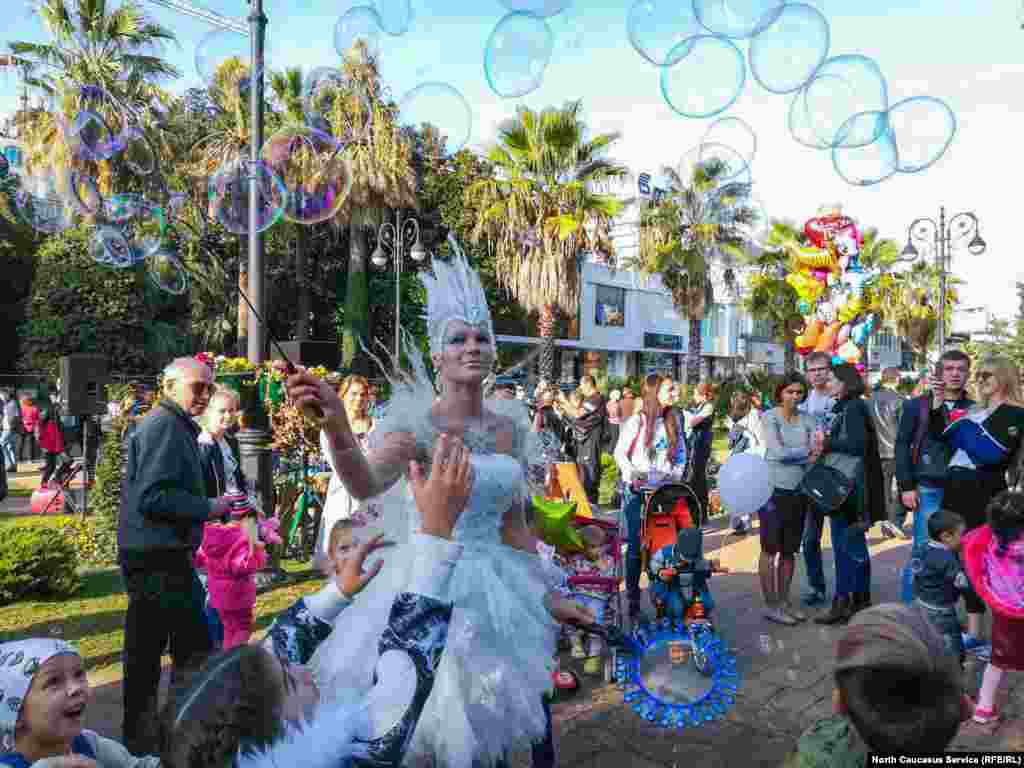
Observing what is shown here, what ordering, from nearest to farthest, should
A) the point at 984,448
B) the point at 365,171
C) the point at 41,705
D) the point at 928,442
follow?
the point at 41,705
the point at 984,448
the point at 928,442
the point at 365,171

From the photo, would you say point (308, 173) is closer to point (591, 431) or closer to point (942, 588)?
point (591, 431)

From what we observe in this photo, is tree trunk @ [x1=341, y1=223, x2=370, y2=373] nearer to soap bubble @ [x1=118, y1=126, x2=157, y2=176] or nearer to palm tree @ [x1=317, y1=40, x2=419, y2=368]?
palm tree @ [x1=317, y1=40, x2=419, y2=368]

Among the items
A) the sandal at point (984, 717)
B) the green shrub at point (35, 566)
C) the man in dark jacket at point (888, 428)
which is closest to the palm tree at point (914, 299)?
the man in dark jacket at point (888, 428)

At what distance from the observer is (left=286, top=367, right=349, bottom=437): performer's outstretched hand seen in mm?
2041

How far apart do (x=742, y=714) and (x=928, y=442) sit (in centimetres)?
243

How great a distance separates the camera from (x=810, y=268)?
49.0 ft

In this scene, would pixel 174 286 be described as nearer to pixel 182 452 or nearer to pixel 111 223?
pixel 111 223

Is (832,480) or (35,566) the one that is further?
(35,566)

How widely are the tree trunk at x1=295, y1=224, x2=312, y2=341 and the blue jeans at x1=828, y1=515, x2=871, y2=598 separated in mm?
20507

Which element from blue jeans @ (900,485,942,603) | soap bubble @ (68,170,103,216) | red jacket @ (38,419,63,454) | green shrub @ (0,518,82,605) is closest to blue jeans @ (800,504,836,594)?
blue jeans @ (900,485,942,603)

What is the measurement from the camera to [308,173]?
6.22 metres

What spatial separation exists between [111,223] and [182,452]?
22.1 feet

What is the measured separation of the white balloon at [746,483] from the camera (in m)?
5.19

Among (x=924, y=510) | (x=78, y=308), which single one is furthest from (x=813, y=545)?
(x=78, y=308)
